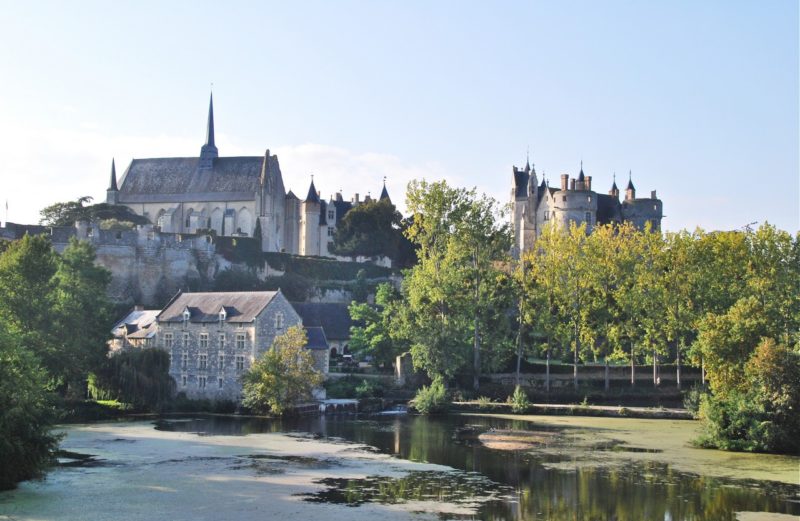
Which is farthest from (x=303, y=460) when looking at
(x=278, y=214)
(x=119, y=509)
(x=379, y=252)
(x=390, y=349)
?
(x=278, y=214)

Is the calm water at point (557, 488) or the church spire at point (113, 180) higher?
the church spire at point (113, 180)

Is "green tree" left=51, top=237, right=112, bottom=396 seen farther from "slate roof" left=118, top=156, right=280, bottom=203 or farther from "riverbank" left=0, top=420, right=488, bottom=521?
"slate roof" left=118, top=156, right=280, bottom=203

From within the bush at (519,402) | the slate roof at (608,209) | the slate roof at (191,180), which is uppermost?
the slate roof at (191,180)

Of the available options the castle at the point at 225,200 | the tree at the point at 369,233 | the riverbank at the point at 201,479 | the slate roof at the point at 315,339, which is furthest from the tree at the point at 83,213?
the riverbank at the point at 201,479

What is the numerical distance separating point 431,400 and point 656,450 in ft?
52.7

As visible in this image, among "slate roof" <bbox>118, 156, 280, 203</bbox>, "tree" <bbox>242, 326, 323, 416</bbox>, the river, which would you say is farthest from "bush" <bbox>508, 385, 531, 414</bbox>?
"slate roof" <bbox>118, 156, 280, 203</bbox>

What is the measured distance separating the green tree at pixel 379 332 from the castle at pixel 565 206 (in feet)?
83.2

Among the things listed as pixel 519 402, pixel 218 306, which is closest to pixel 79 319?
pixel 218 306

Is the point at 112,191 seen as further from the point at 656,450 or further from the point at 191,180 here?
the point at 656,450

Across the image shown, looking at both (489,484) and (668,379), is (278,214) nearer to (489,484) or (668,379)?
(668,379)

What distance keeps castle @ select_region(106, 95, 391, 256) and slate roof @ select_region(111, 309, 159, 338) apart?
26.9 metres

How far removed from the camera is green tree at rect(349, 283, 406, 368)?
55.8 metres

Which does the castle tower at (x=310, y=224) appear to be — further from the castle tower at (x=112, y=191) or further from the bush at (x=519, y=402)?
the bush at (x=519, y=402)

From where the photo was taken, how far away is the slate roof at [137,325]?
178 feet
